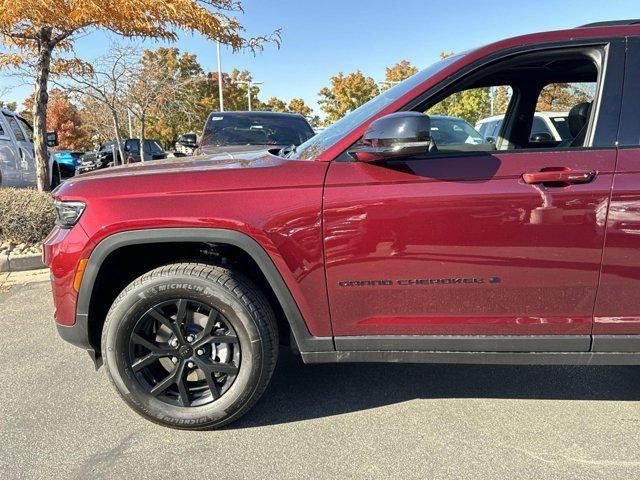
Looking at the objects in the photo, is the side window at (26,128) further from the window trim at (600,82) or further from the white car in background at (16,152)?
the window trim at (600,82)

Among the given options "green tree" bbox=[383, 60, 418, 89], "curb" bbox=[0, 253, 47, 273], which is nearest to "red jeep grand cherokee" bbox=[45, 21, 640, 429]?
"curb" bbox=[0, 253, 47, 273]

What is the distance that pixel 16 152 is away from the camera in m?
9.12

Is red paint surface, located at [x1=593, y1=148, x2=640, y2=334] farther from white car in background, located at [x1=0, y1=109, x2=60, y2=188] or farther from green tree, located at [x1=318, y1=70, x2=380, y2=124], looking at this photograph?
green tree, located at [x1=318, y1=70, x2=380, y2=124]

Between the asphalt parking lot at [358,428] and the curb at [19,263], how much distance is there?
106 inches

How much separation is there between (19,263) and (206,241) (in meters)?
4.46

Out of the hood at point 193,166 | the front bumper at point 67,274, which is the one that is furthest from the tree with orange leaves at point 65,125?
the front bumper at point 67,274

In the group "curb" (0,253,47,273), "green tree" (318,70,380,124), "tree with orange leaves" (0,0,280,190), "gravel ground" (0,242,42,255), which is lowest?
"curb" (0,253,47,273)

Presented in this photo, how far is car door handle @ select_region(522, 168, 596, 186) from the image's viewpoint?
2.13 meters

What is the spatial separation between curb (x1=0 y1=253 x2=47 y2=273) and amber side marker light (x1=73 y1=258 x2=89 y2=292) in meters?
3.76

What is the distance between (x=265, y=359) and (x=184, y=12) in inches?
207

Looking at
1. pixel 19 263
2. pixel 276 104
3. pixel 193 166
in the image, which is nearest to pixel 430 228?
pixel 193 166

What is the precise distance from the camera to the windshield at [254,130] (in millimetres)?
6562

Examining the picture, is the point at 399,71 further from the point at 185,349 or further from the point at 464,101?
the point at 185,349

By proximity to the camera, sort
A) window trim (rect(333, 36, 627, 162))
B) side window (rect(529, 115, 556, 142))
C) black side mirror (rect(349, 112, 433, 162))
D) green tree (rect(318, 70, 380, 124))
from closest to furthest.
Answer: black side mirror (rect(349, 112, 433, 162)), window trim (rect(333, 36, 627, 162)), side window (rect(529, 115, 556, 142)), green tree (rect(318, 70, 380, 124))
